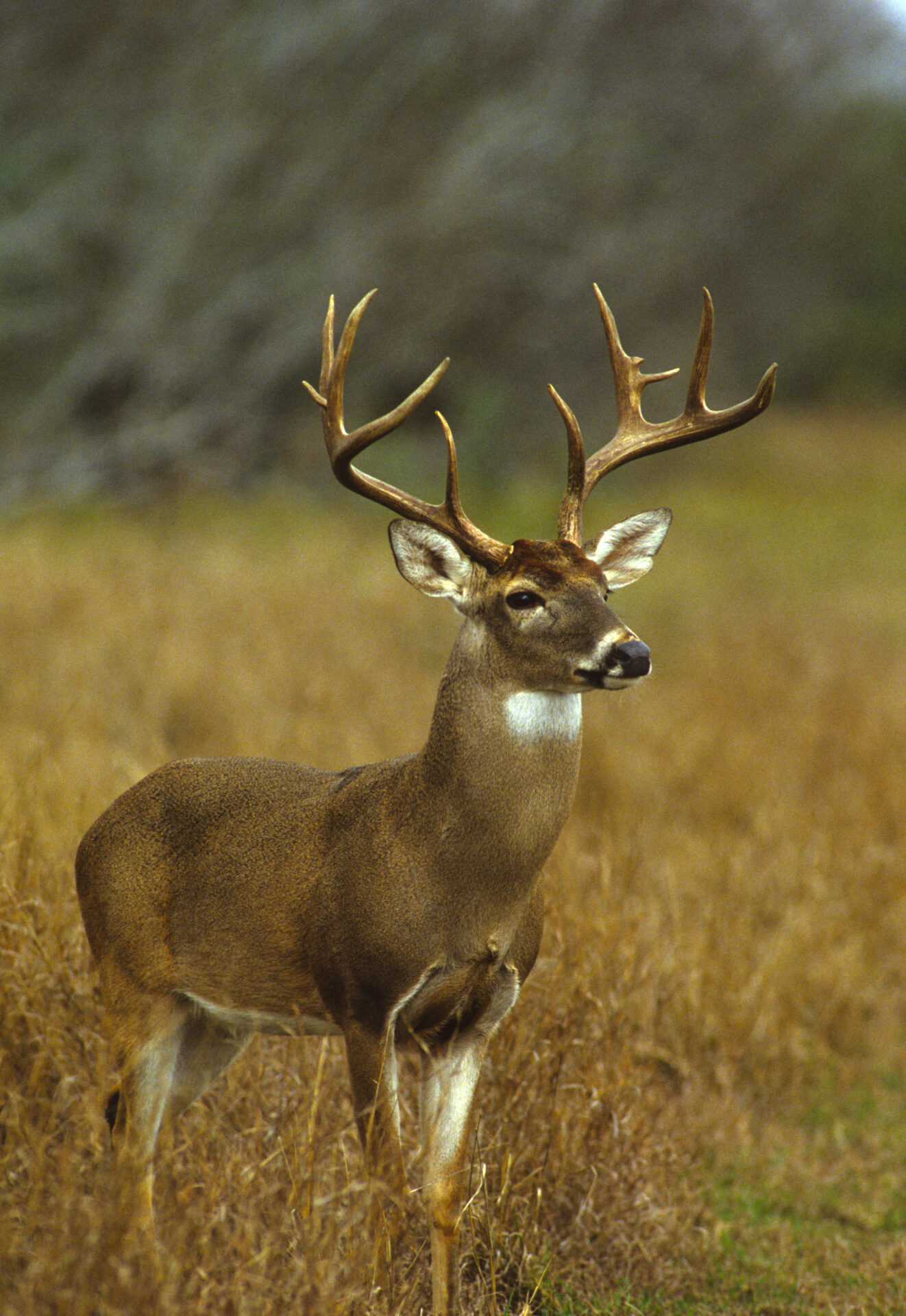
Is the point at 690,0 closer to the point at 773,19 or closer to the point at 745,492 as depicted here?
the point at 773,19

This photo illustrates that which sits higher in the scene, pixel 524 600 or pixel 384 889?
pixel 524 600

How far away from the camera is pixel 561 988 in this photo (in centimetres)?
402

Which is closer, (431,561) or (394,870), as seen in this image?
(394,870)

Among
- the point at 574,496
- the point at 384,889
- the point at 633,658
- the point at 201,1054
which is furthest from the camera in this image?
the point at 201,1054

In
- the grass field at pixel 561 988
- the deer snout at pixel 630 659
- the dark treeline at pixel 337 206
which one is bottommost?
the grass field at pixel 561 988

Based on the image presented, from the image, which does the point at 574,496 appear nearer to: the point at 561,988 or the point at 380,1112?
the point at 380,1112

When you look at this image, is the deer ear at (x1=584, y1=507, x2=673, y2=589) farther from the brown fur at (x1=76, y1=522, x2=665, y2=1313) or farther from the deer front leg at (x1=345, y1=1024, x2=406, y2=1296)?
the deer front leg at (x1=345, y1=1024, x2=406, y2=1296)

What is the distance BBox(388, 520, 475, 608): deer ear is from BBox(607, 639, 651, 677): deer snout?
18.0 inches

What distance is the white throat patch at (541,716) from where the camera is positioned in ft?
9.64

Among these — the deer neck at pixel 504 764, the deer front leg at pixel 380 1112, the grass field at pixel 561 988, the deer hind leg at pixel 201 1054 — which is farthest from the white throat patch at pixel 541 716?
the deer hind leg at pixel 201 1054

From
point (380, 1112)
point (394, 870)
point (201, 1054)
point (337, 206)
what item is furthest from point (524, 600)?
point (337, 206)

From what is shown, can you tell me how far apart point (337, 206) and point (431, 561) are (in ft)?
50.0

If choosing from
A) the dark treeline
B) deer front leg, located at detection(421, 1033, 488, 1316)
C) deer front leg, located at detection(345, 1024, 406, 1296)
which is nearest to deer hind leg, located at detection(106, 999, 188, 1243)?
deer front leg, located at detection(345, 1024, 406, 1296)

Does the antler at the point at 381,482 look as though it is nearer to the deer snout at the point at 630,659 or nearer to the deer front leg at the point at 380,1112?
the deer snout at the point at 630,659
